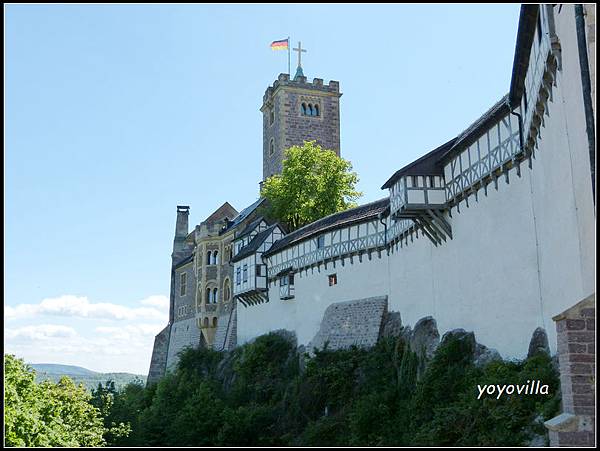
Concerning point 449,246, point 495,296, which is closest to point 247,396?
point 449,246

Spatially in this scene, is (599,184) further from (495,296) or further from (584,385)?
(495,296)

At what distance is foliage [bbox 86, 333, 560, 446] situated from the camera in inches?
535

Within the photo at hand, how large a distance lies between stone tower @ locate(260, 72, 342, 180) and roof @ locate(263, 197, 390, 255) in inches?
527

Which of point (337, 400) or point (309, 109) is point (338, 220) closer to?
point (337, 400)

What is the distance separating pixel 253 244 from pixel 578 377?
30.0m

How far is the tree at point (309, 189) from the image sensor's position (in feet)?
134

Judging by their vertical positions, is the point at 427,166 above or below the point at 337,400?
above

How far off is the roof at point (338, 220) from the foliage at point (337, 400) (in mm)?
4978

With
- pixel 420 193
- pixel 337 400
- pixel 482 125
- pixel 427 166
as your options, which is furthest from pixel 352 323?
pixel 482 125

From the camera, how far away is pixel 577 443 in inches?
351

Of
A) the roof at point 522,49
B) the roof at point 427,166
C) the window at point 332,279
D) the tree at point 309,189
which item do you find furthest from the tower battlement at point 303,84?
the roof at point 522,49

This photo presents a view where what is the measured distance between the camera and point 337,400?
24.2m

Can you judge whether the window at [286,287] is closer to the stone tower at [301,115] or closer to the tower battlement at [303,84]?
the stone tower at [301,115]

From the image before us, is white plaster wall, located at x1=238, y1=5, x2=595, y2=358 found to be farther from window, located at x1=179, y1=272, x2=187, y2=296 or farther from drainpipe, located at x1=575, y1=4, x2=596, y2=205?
window, located at x1=179, y1=272, x2=187, y2=296
